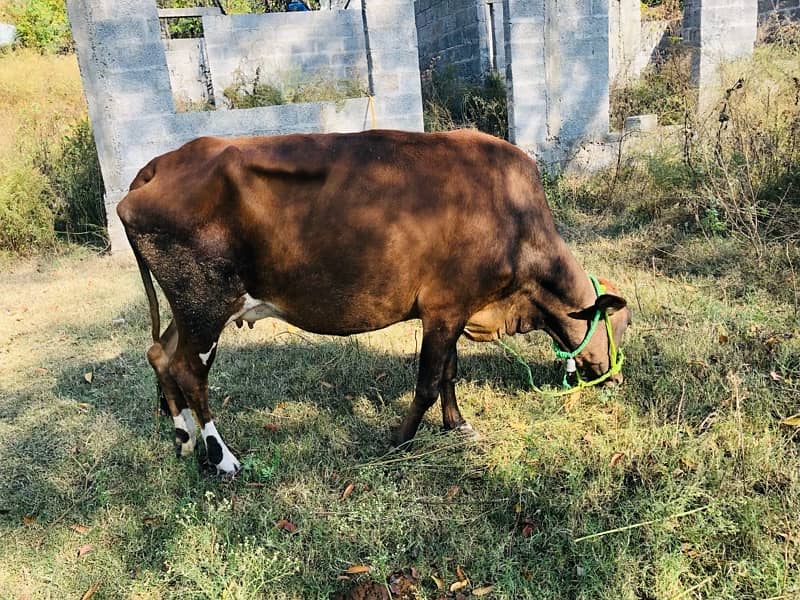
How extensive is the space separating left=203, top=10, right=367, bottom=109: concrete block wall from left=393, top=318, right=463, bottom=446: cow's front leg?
8098mm

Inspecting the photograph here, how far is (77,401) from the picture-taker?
15.0ft

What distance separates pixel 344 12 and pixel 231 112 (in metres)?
4.42

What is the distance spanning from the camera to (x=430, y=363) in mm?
3541

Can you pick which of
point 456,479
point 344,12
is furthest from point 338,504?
point 344,12

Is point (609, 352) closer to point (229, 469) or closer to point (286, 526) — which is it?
point (286, 526)

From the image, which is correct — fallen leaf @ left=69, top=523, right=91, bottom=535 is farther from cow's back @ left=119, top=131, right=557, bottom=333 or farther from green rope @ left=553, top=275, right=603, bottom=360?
green rope @ left=553, top=275, right=603, bottom=360

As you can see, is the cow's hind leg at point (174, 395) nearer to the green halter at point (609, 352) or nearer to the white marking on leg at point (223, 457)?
the white marking on leg at point (223, 457)

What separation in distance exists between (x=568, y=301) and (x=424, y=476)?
4.11 feet

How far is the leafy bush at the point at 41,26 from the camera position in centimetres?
1942

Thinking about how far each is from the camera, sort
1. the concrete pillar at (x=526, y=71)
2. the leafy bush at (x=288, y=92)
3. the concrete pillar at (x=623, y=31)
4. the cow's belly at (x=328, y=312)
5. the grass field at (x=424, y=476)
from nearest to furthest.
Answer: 1. the grass field at (x=424, y=476)
2. the cow's belly at (x=328, y=312)
3. the concrete pillar at (x=526, y=71)
4. the leafy bush at (x=288, y=92)
5. the concrete pillar at (x=623, y=31)

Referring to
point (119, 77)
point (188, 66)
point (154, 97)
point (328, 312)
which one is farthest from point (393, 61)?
point (188, 66)

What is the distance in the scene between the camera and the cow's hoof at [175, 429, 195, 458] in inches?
152

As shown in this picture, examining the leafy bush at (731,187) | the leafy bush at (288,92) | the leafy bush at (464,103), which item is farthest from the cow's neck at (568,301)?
Result: the leafy bush at (464,103)

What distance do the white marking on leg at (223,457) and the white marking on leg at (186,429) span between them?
0.25 m
